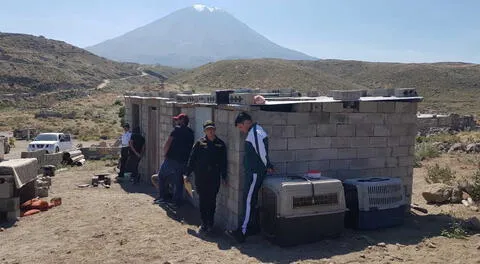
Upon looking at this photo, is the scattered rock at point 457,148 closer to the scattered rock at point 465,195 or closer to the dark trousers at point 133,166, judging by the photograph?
the scattered rock at point 465,195

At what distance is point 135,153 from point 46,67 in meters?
64.6

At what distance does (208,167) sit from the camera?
7.20 metres

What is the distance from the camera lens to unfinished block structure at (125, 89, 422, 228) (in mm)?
7316

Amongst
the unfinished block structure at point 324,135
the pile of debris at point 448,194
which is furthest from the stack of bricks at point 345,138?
the pile of debris at point 448,194

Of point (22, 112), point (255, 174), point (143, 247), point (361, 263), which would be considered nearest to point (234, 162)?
point (255, 174)

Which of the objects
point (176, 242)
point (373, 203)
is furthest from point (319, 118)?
point (176, 242)

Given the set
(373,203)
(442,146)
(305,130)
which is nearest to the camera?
(373,203)

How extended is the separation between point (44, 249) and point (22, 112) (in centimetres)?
4749

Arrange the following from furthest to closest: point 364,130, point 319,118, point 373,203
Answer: point 364,130
point 319,118
point 373,203

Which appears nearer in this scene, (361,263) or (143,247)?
(361,263)

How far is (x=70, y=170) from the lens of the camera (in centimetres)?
1555

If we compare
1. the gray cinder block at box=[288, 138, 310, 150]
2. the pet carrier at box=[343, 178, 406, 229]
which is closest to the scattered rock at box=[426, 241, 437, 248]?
the pet carrier at box=[343, 178, 406, 229]

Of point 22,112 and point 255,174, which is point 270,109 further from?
point 22,112

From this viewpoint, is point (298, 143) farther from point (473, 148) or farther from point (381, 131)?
point (473, 148)
